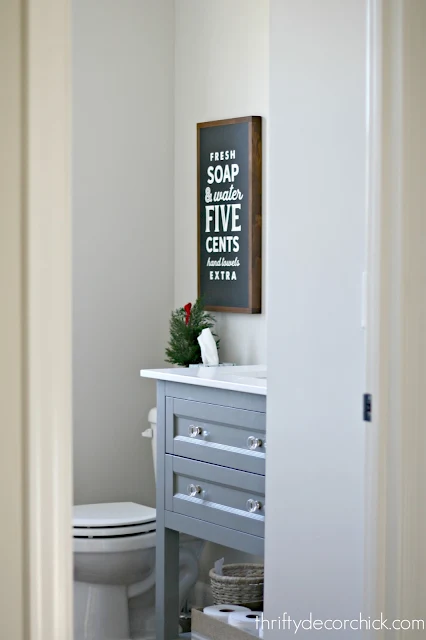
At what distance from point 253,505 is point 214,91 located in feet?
5.28

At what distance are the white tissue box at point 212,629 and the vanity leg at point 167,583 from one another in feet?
0.67

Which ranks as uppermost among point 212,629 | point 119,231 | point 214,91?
point 214,91

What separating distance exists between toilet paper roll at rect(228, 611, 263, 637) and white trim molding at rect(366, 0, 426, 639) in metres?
0.89

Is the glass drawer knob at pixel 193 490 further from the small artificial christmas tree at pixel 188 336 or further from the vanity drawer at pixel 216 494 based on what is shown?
the small artificial christmas tree at pixel 188 336

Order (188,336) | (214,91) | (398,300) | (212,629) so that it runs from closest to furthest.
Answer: (398,300) < (212,629) < (188,336) < (214,91)

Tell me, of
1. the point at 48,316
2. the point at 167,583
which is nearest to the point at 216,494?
the point at 167,583

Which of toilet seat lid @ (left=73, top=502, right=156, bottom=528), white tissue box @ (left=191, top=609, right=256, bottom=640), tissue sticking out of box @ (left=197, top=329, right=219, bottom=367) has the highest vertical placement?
tissue sticking out of box @ (left=197, top=329, right=219, bottom=367)

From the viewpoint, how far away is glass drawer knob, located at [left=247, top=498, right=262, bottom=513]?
2.28 meters

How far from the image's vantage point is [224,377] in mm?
2490

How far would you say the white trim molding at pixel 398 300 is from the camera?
1477mm

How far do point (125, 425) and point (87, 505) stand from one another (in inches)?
15.5

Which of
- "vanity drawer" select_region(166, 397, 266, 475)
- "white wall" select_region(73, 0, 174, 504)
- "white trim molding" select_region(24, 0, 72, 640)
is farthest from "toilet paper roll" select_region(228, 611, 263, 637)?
"white trim molding" select_region(24, 0, 72, 640)

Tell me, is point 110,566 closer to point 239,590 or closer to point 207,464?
point 239,590

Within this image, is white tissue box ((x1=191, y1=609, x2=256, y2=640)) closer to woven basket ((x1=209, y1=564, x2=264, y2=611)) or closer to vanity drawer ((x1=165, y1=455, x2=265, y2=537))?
woven basket ((x1=209, y1=564, x2=264, y2=611))
